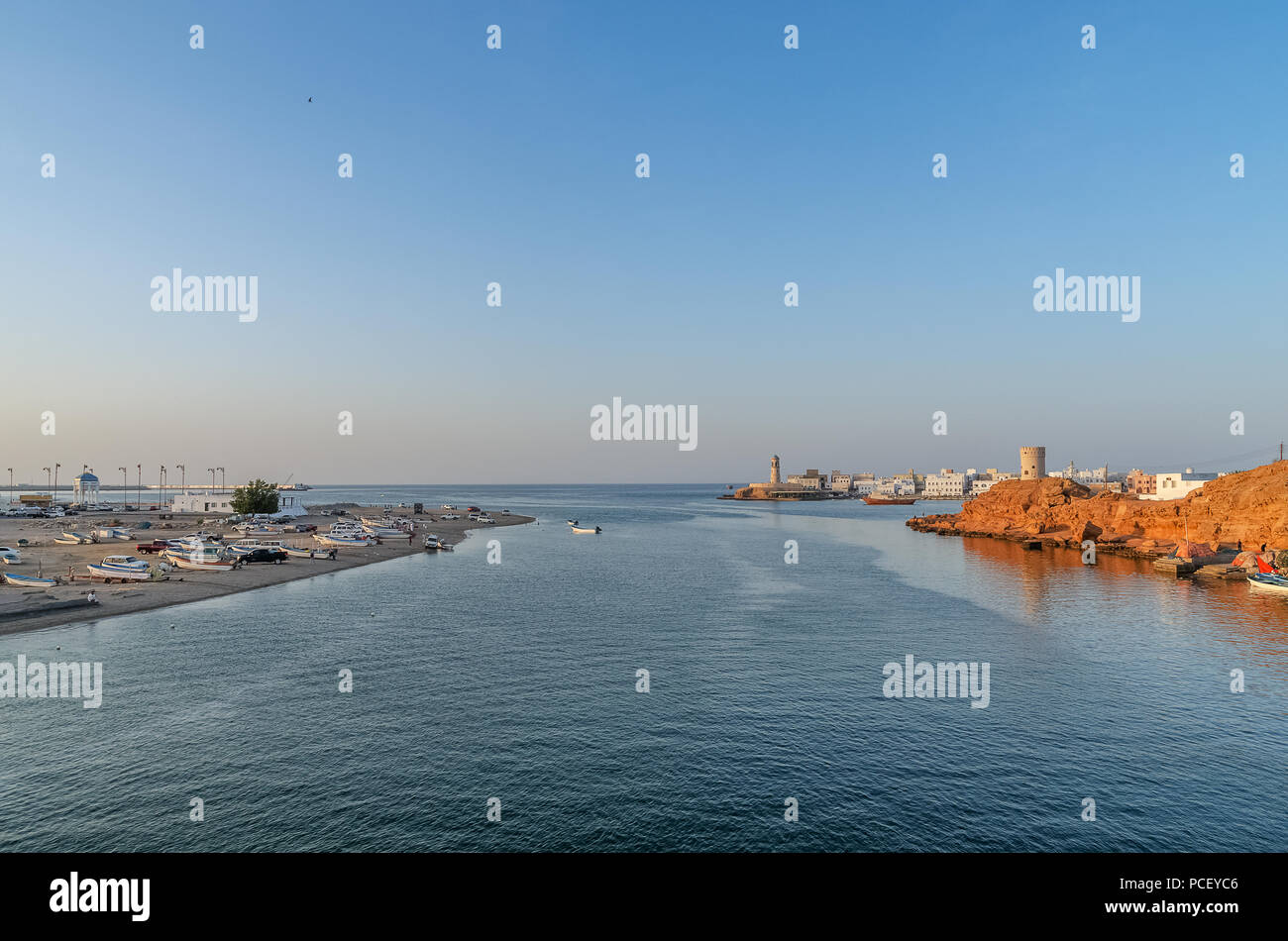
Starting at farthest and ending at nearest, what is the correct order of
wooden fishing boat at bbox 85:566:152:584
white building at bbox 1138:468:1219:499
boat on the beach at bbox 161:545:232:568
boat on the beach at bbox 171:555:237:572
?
white building at bbox 1138:468:1219:499 < boat on the beach at bbox 161:545:232:568 < boat on the beach at bbox 171:555:237:572 < wooden fishing boat at bbox 85:566:152:584

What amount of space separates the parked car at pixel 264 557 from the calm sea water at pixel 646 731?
23668mm

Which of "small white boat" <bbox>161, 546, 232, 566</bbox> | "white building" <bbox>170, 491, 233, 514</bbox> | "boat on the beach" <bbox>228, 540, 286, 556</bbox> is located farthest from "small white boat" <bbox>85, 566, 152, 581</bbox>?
"white building" <bbox>170, 491, 233, 514</bbox>

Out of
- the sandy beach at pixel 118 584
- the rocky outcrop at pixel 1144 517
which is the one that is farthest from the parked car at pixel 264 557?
the rocky outcrop at pixel 1144 517

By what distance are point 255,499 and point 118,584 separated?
7704 centimetres

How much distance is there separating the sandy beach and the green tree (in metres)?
6.46

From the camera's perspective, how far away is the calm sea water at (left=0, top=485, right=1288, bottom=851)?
19.8 meters

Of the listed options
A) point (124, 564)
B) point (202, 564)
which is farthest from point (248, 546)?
point (124, 564)

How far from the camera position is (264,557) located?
75.9m

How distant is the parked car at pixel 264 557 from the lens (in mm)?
74806

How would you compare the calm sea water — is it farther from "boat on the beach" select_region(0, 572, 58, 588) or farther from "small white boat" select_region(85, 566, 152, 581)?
"boat on the beach" select_region(0, 572, 58, 588)

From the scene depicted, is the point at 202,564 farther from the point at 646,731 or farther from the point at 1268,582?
the point at 1268,582

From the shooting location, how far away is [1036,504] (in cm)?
12625

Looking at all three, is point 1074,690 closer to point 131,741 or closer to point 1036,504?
point 131,741
